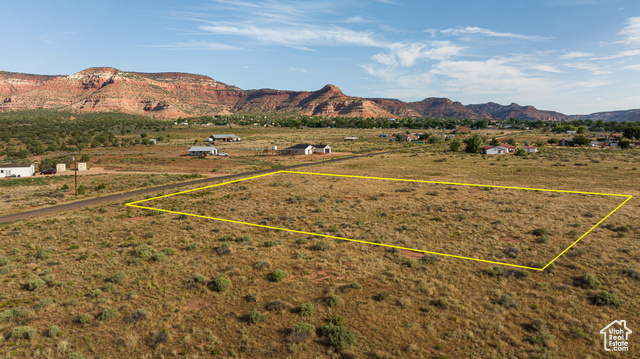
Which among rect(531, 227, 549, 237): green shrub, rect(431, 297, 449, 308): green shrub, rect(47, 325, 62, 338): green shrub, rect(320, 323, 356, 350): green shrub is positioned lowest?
rect(47, 325, 62, 338): green shrub

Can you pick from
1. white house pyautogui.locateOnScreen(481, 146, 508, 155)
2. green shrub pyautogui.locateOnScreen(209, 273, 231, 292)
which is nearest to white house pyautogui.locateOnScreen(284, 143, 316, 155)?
white house pyautogui.locateOnScreen(481, 146, 508, 155)

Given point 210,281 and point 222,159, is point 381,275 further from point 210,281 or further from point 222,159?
point 222,159

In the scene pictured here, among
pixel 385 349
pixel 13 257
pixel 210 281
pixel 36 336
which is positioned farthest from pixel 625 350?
pixel 13 257

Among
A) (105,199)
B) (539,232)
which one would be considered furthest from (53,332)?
(539,232)

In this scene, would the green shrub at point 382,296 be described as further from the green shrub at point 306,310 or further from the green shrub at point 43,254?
the green shrub at point 43,254

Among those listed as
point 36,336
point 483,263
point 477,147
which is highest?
point 477,147

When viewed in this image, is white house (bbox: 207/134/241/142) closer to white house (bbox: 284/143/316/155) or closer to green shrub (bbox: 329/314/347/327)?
white house (bbox: 284/143/316/155)
